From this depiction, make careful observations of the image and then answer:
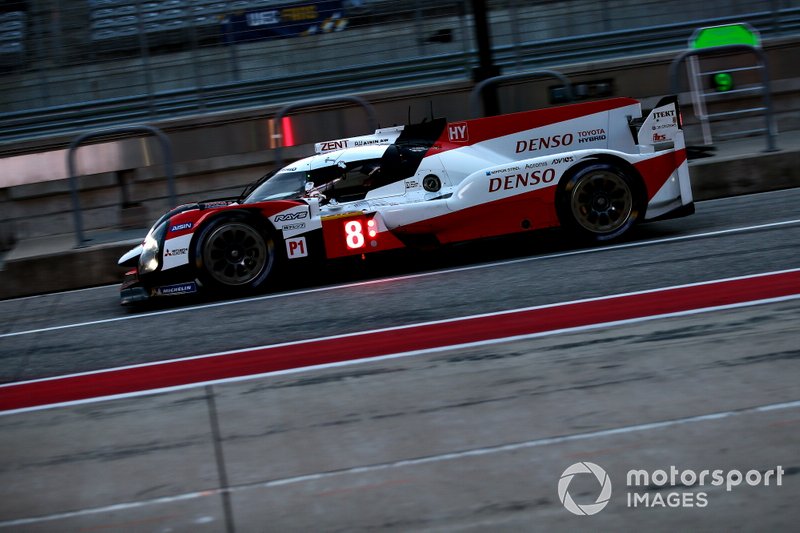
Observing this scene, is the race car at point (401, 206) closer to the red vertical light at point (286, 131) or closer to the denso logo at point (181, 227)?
the denso logo at point (181, 227)

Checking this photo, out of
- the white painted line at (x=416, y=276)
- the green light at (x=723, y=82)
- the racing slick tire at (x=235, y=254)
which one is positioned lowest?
A: the white painted line at (x=416, y=276)

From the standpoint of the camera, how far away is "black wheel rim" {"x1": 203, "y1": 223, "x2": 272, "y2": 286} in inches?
340

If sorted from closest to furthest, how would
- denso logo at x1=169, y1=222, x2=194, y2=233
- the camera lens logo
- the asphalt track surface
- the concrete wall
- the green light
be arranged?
the camera lens logo
the asphalt track surface
denso logo at x1=169, y1=222, x2=194, y2=233
the concrete wall
the green light

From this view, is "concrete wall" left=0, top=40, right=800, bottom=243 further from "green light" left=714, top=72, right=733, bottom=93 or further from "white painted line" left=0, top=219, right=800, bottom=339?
"white painted line" left=0, top=219, right=800, bottom=339

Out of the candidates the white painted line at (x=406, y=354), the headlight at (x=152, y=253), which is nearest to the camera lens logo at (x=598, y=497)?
the white painted line at (x=406, y=354)

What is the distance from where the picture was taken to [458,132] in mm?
9195

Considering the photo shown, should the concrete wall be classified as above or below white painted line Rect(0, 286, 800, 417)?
above

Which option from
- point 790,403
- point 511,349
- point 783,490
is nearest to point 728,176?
point 511,349

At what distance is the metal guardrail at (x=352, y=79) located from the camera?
14695 mm

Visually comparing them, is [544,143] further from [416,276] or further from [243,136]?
[243,136]

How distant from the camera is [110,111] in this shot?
14.8 m

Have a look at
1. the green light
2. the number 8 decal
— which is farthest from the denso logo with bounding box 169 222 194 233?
the green light

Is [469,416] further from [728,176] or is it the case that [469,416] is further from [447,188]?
[728,176]

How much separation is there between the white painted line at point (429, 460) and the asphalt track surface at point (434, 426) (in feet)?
0.04
